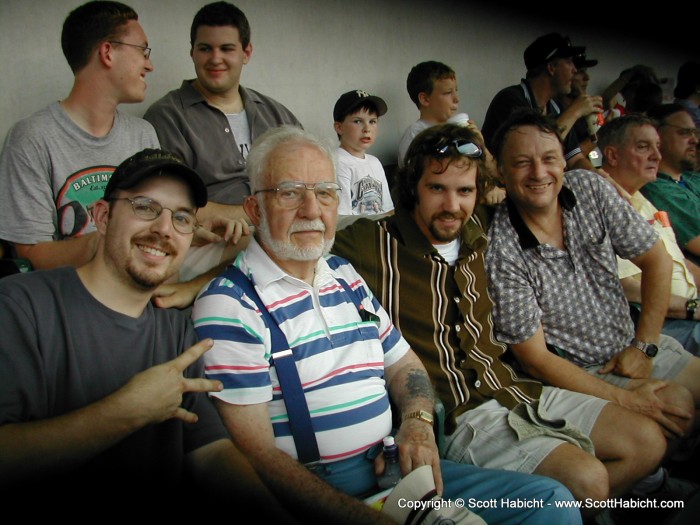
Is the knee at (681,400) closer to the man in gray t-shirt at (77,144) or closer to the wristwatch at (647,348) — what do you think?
the wristwatch at (647,348)

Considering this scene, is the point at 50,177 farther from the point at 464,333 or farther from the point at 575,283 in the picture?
the point at 575,283

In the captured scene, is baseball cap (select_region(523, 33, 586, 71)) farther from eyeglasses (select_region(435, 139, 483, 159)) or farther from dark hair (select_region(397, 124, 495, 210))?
eyeglasses (select_region(435, 139, 483, 159))

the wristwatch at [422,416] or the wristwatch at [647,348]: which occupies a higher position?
the wristwatch at [422,416]

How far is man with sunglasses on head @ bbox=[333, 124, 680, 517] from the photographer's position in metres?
1.67

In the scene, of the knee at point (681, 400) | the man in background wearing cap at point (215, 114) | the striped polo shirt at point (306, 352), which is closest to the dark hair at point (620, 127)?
the knee at point (681, 400)

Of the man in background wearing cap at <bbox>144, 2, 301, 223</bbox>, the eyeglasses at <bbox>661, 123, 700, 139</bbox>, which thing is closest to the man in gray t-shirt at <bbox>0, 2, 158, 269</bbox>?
the man in background wearing cap at <bbox>144, 2, 301, 223</bbox>

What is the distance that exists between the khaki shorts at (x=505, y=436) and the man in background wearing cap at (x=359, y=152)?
5.79 ft

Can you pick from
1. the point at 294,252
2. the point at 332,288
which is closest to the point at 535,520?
the point at 332,288

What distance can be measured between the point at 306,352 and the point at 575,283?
4.04 ft

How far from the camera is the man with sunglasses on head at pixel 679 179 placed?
3.07m

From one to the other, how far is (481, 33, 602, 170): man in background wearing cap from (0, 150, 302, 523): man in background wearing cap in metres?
2.93

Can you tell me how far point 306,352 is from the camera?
4.57 ft

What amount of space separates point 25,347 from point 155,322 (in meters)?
0.28

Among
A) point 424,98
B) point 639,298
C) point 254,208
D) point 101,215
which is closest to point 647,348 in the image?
point 639,298
